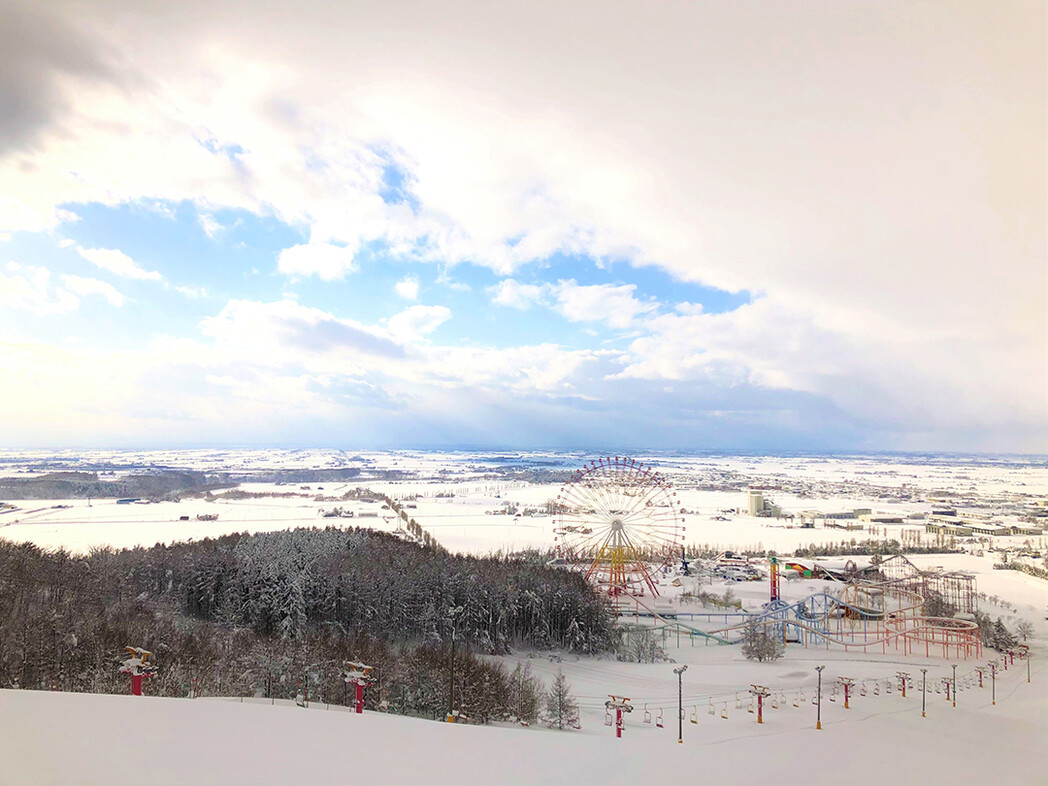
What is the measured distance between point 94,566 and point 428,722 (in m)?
19.2

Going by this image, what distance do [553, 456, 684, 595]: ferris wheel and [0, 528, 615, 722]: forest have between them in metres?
3.02

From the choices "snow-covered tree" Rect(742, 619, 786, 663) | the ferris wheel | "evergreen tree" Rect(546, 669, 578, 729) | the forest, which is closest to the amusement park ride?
the ferris wheel

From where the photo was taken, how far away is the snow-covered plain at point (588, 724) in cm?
343

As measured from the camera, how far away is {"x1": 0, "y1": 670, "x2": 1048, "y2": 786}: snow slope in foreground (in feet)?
10.4

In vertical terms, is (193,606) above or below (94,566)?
below

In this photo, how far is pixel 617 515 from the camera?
85.5 feet

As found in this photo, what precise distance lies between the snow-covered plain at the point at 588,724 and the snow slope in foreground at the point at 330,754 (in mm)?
17

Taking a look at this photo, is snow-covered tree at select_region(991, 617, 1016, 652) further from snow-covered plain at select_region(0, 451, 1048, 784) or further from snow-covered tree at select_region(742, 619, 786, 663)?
snow-covered tree at select_region(742, 619, 786, 663)

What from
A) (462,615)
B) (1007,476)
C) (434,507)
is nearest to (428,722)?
(462,615)

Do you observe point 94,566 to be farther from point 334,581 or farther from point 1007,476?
point 1007,476

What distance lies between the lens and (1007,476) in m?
43.5

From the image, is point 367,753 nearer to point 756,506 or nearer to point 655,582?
point 655,582

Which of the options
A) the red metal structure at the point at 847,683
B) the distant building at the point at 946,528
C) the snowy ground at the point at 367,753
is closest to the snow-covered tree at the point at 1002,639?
the red metal structure at the point at 847,683

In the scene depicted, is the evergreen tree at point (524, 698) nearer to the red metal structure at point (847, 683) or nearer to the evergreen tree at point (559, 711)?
the evergreen tree at point (559, 711)
